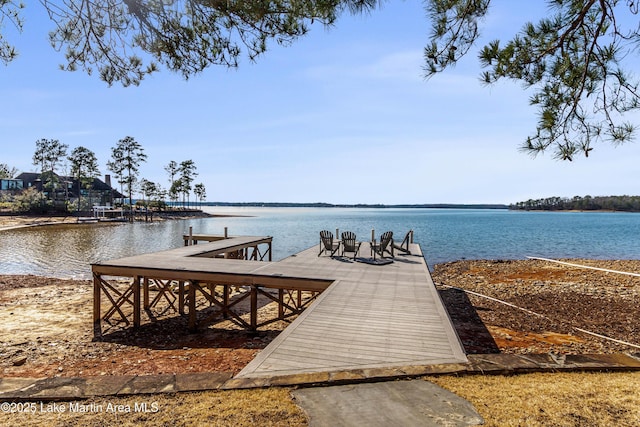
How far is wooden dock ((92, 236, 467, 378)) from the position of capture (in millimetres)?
4383

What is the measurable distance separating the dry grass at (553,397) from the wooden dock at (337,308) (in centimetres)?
59

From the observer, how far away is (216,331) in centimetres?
994

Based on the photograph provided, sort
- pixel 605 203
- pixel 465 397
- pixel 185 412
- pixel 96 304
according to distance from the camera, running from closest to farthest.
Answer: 1. pixel 185 412
2. pixel 465 397
3. pixel 96 304
4. pixel 605 203

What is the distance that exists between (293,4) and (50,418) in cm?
643

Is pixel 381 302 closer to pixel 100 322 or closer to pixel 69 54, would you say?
pixel 69 54

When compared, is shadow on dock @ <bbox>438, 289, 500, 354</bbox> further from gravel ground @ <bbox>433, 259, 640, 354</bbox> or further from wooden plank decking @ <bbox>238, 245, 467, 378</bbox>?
wooden plank decking @ <bbox>238, 245, 467, 378</bbox>

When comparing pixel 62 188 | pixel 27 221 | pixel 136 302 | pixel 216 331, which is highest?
pixel 62 188

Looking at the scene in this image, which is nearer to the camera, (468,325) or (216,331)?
(216,331)

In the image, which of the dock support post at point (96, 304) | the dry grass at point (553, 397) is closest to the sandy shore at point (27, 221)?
the dock support post at point (96, 304)

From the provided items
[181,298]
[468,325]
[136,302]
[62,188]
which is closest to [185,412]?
[136,302]

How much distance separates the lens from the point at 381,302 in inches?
274

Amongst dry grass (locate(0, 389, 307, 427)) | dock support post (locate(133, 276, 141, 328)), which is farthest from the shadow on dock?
dock support post (locate(133, 276, 141, 328))

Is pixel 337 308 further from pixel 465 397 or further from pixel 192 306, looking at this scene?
pixel 192 306

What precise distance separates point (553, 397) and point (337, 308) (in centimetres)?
354
